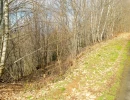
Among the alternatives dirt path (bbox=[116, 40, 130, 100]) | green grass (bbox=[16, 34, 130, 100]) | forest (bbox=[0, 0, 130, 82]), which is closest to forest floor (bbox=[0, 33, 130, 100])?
green grass (bbox=[16, 34, 130, 100])

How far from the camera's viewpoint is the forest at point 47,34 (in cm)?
957

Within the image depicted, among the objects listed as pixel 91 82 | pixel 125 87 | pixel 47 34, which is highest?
pixel 47 34

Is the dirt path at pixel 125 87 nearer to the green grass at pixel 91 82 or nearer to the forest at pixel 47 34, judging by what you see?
the green grass at pixel 91 82

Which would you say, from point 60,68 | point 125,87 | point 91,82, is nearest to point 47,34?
point 60,68

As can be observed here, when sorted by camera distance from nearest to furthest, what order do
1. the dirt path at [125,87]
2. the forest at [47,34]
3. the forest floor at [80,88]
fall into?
the dirt path at [125,87]
the forest floor at [80,88]
the forest at [47,34]

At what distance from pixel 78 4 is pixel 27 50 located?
26.2 feet

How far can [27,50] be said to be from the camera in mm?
20594

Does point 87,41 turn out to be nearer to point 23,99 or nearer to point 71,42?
point 71,42

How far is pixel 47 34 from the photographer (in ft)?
67.6

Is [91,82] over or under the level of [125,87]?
over

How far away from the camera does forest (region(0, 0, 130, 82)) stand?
957cm

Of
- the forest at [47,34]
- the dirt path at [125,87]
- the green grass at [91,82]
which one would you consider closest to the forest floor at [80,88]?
the green grass at [91,82]

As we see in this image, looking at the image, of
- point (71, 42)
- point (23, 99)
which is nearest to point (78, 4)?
point (71, 42)

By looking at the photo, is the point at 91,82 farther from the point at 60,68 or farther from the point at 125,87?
the point at 60,68
